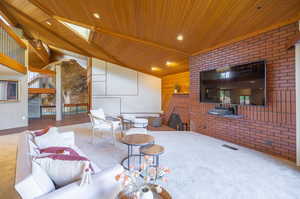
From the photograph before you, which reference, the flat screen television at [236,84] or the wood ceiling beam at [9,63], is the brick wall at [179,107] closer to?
the flat screen television at [236,84]

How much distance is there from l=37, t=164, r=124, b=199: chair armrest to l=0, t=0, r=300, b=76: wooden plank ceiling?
2651 mm

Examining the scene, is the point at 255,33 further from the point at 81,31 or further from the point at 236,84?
the point at 81,31

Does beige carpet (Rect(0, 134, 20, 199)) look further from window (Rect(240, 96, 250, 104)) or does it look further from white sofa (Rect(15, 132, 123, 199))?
window (Rect(240, 96, 250, 104))

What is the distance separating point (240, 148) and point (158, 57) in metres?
3.66

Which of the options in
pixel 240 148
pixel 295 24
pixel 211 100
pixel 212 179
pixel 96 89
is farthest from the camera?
pixel 96 89

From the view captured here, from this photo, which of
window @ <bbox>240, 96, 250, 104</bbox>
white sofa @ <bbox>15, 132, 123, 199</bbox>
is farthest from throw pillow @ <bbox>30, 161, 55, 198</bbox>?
window @ <bbox>240, 96, 250, 104</bbox>

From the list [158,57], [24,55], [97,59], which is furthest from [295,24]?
[24,55]

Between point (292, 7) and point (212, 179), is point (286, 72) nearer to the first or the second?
point (292, 7)

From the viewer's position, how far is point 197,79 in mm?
4660

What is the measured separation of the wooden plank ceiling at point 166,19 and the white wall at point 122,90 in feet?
8.26

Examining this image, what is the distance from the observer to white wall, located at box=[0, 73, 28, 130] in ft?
17.5

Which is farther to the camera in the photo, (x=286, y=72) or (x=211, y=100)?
(x=211, y=100)

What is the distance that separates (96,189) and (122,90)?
654 cm

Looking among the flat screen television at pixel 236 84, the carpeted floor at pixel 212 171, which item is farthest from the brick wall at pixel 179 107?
the carpeted floor at pixel 212 171
